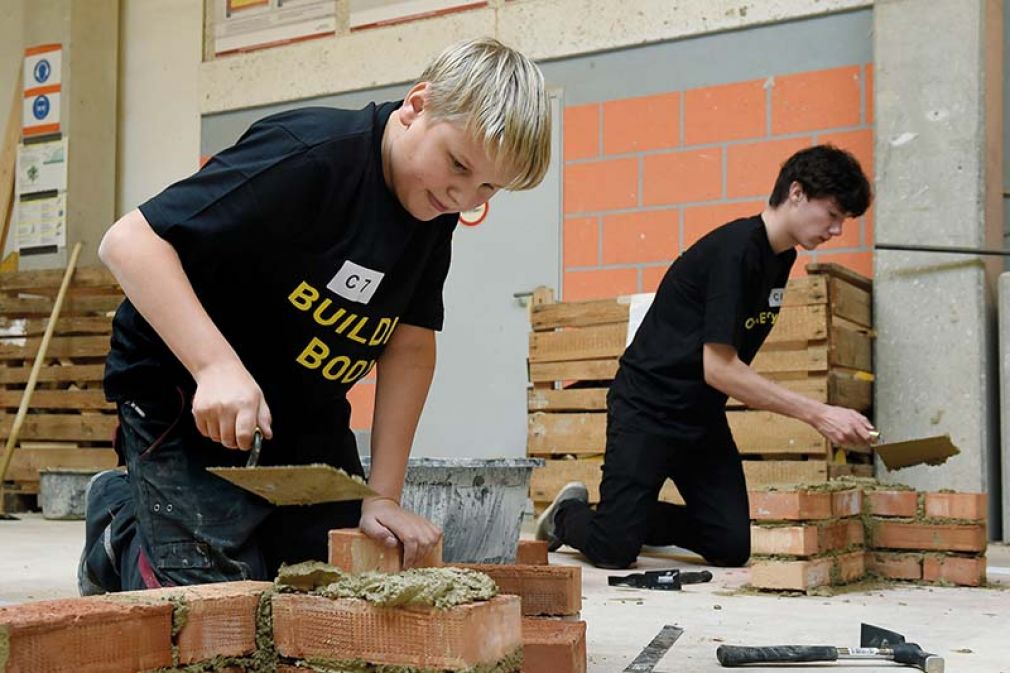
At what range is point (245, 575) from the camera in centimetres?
205

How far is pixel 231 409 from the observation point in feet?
5.16

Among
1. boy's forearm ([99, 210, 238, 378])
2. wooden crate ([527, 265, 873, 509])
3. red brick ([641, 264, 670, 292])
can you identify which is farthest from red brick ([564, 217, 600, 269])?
boy's forearm ([99, 210, 238, 378])

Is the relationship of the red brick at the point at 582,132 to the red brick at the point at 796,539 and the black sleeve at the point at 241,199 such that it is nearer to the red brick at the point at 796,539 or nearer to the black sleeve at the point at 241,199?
the red brick at the point at 796,539

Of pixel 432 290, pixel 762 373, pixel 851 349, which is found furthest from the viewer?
pixel 851 349

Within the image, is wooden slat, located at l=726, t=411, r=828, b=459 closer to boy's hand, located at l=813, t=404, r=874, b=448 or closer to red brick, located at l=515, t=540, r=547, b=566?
boy's hand, located at l=813, t=404, r=874, b=448

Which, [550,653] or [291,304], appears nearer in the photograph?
[550,653]

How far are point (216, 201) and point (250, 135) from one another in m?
0.17

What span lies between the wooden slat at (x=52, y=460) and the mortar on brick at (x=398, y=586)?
18.4 ft

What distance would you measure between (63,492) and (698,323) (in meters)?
3.80

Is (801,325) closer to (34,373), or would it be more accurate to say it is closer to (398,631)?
(398,631)

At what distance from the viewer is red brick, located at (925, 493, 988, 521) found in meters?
3.57

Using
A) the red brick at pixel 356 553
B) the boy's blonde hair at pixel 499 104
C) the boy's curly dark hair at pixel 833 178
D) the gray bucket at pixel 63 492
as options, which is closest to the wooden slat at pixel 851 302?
the boy's curly dark hair at pixel 833 178

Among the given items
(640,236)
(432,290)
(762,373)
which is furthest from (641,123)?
(432,290)

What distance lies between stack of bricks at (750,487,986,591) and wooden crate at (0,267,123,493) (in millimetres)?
4640
